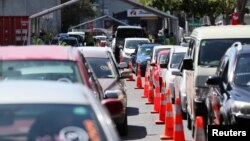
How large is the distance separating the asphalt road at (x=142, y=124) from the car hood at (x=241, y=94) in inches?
115

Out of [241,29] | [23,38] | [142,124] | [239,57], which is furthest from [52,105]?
[23,38]

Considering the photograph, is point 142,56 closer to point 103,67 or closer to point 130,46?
point 130,46

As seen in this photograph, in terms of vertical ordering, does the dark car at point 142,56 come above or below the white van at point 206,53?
below

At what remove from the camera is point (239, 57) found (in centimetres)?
1081

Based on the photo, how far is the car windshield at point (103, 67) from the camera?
13.8 m

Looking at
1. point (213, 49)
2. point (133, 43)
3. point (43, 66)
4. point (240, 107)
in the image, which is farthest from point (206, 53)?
point (133, 43)

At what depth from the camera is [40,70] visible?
8156 mm

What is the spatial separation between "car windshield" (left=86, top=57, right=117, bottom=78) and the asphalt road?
1218mm

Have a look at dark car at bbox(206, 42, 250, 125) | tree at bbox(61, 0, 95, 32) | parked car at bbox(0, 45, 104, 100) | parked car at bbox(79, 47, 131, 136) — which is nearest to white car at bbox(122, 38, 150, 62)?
parked car at bbox(79, 47, 131, 136)

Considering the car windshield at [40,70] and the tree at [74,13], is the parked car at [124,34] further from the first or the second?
the tree at [74,13]

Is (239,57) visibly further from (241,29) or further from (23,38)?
(23,38)

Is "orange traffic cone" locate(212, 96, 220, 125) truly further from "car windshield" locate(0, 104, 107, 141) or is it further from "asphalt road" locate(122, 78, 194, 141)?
Answer: "car windshield" locate(0, 104, 107, 141)

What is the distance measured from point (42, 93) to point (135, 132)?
29.4 ft

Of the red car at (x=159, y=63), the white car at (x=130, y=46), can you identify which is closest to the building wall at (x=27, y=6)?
the white car at (x=130, y=46)
